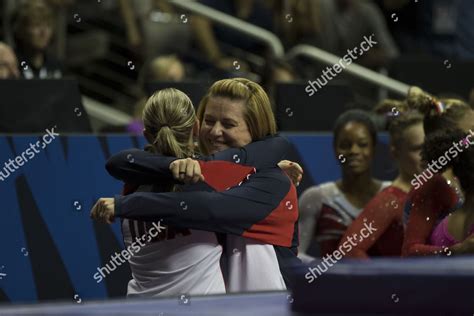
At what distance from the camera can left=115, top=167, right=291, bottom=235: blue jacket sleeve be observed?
13.4ft

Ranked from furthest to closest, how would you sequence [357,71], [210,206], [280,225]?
[357,71], [280,225], [210,206]

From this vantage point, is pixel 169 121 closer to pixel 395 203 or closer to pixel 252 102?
pixel 252 102

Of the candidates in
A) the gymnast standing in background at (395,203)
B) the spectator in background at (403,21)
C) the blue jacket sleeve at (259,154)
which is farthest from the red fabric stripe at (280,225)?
the spectator in background at (403,21)

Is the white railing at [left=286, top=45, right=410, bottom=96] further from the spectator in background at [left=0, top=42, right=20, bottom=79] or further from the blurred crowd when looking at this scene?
the spectator in background at [left=0, top=42, right=20, bottom=79]

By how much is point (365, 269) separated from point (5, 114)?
3.48 meters

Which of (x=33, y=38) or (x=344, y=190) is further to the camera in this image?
(x=33, y=38)

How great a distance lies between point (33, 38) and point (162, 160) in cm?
311

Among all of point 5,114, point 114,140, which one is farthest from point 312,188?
point 5,114

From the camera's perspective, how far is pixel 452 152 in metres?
4.82

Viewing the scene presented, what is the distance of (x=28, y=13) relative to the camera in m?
7.13

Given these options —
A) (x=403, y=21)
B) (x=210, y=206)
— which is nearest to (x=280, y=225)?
(x=210, y=206)

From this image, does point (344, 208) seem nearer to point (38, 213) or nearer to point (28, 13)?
point (38, 213)

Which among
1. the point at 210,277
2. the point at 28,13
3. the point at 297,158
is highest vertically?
the point at 28,13
